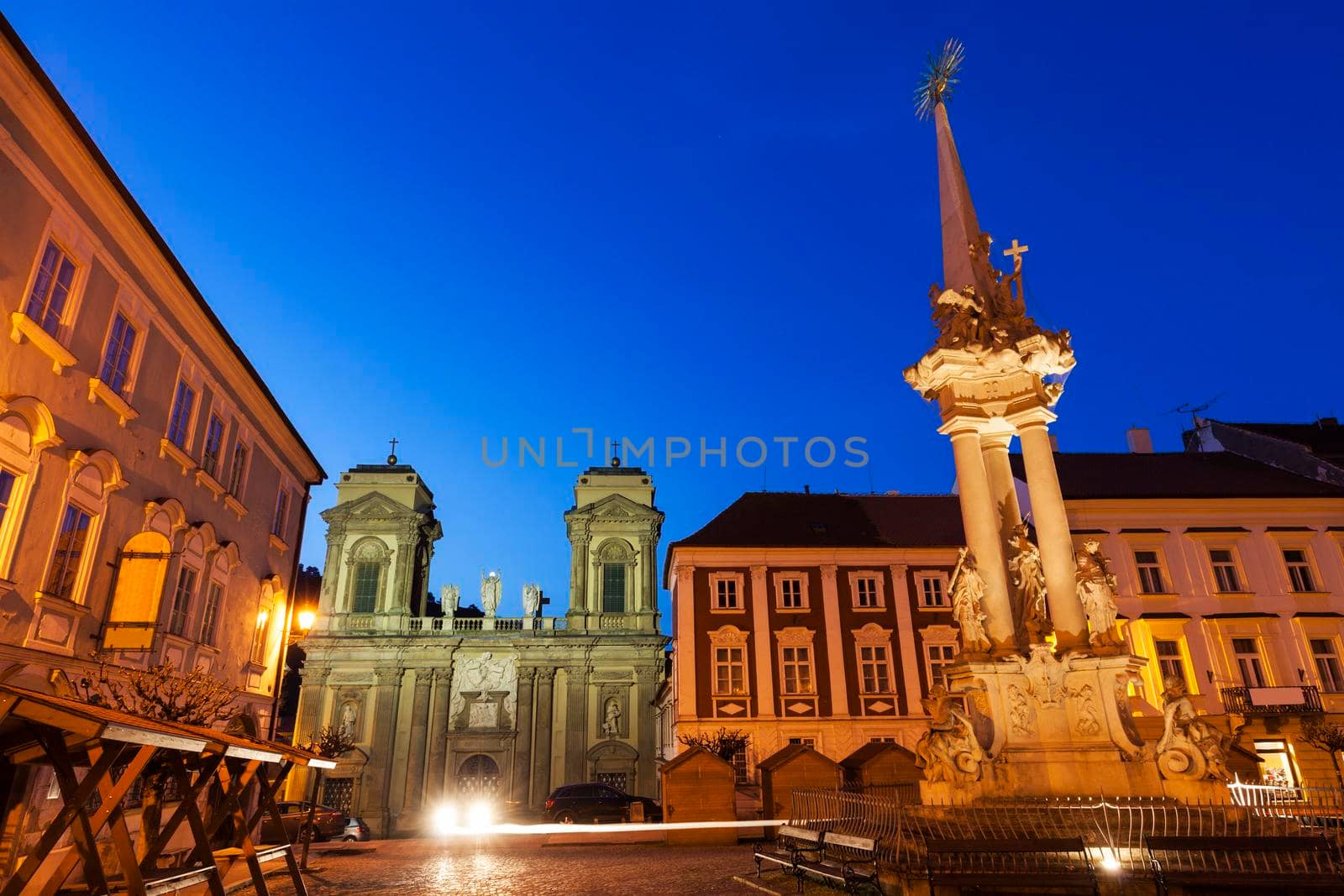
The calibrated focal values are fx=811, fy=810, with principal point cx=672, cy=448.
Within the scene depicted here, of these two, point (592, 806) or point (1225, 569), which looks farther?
point (1225, 569)

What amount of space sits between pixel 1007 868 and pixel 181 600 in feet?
51.8

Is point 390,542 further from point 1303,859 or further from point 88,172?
point 1303,859

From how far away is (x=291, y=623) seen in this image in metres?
22.6

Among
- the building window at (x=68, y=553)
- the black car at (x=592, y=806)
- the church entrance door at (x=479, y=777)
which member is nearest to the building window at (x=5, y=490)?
the building window at (x=68, y=553)

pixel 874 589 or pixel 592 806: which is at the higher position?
pixel 874 589

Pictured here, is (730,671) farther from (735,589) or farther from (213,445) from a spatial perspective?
(213,445)

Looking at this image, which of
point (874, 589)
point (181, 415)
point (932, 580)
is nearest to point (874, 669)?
point (874, 589)

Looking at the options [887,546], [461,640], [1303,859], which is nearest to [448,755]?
[461,640]

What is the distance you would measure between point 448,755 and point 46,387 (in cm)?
3179

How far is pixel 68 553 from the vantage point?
1266 cm

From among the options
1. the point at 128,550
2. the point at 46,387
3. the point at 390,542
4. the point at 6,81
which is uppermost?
the point at 390,542

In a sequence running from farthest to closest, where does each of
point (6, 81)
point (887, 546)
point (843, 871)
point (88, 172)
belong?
point (887, 546) < point (88, 172) < point (6, 81) < point (843, 871)

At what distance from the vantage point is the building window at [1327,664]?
29.6 meters

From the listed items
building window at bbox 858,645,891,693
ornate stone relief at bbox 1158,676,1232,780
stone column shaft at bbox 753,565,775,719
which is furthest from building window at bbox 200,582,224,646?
building window at bbox 858,645,891,693
